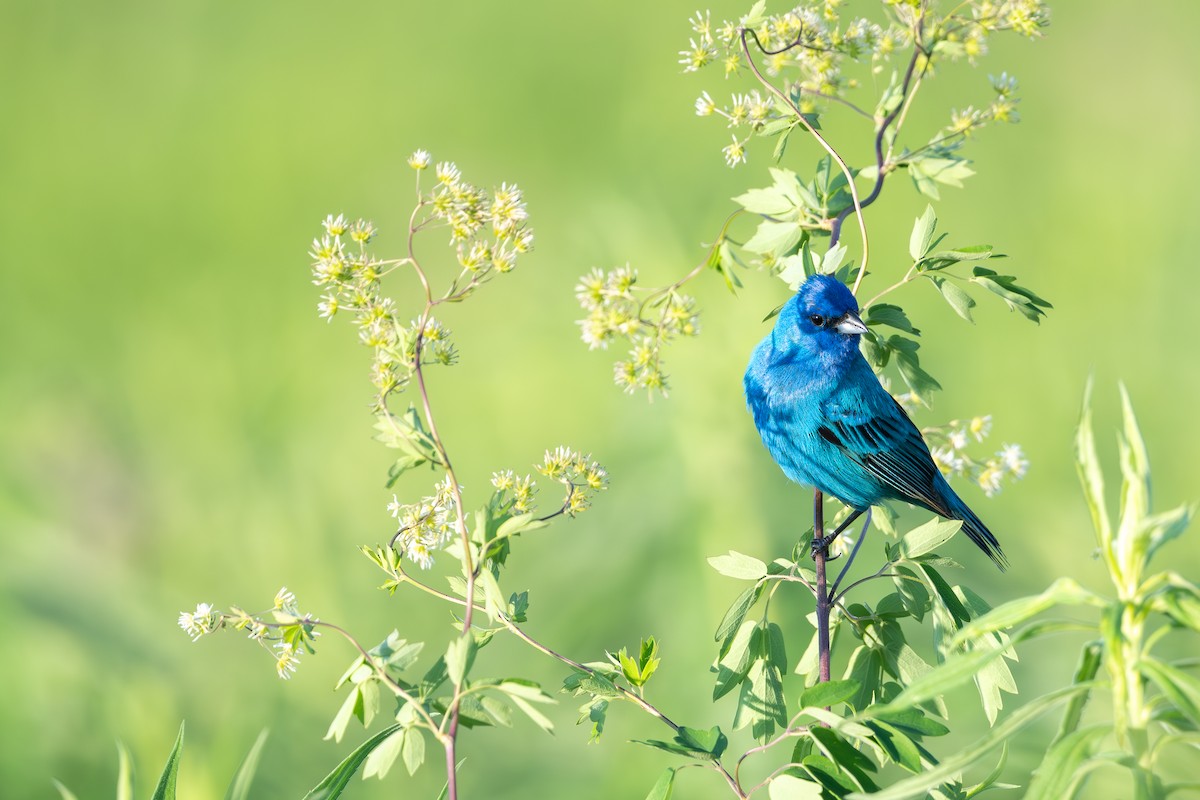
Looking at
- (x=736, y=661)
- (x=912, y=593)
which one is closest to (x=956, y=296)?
(x=912, y=593)

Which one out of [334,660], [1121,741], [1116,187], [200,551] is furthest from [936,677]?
[1116,187]

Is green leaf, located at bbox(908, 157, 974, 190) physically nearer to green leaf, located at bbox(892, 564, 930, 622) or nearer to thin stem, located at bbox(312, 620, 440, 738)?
green leaf, located at bbox(892, 564, 930, 622)

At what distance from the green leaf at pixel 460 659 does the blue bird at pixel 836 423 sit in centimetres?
67

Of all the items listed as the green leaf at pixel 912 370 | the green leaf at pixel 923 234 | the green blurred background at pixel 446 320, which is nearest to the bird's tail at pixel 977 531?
the green blurred background at pixel 446 320

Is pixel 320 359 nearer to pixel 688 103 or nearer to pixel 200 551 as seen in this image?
pixel 200 551

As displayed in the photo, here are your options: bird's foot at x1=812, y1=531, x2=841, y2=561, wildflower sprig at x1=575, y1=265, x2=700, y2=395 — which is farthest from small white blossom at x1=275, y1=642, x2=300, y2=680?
bird's foot at x1=812, y1=531, x2=841, y2=561

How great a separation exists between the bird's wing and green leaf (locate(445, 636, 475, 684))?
73cm

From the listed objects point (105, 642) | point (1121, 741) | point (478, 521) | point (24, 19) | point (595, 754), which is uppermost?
point (24, 19)

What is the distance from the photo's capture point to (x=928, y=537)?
3.18 ft

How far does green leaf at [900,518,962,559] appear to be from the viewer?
959mm

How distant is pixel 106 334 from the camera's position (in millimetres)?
3389

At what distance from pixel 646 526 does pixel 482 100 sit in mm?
2088

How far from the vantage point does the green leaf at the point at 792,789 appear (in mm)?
871

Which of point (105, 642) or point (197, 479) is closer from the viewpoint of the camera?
point (105, 642)
